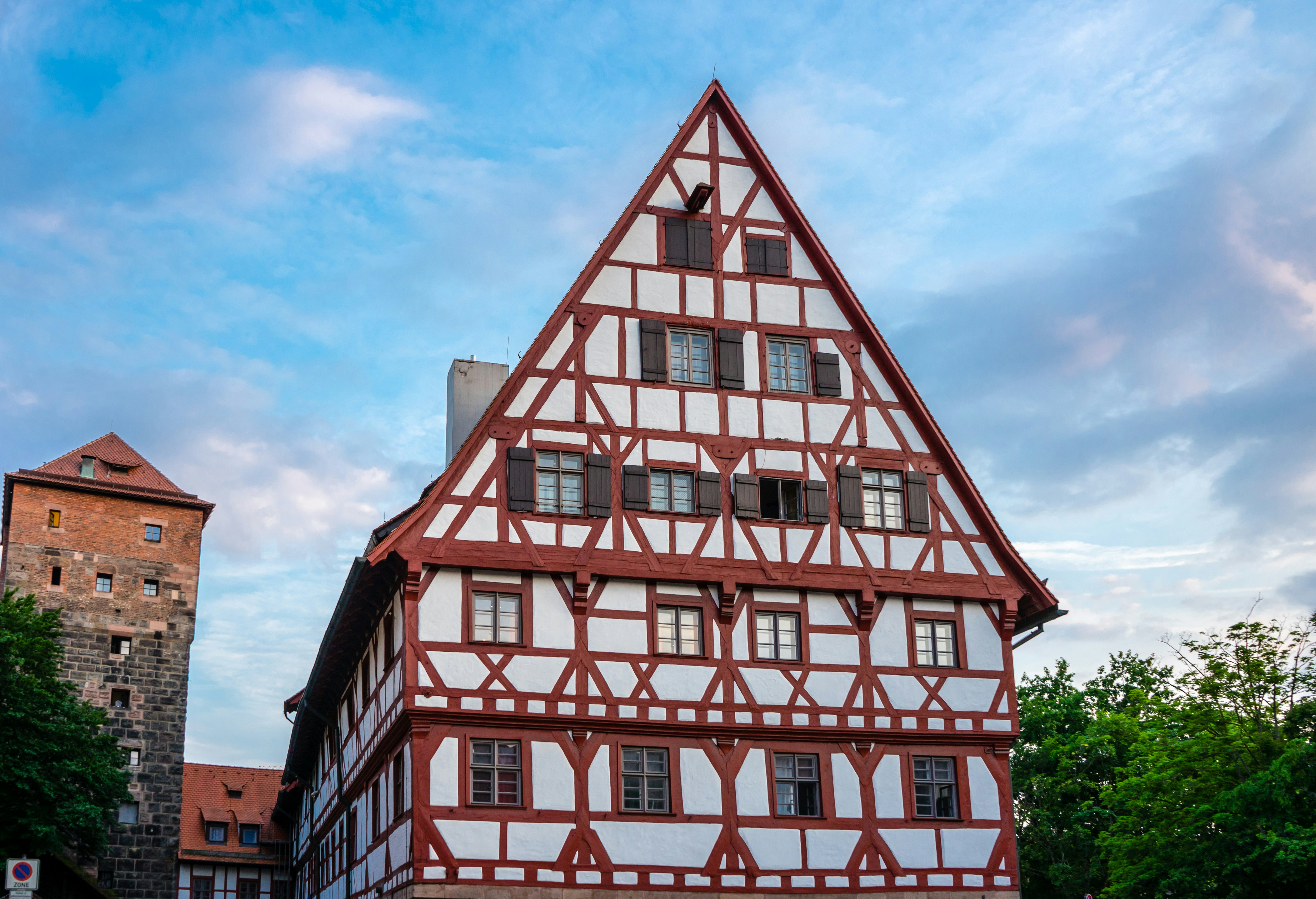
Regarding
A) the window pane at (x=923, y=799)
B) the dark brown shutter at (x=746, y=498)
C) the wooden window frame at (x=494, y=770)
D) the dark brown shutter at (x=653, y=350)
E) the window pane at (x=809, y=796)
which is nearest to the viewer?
the wooden window frame at (x=494, y=770)

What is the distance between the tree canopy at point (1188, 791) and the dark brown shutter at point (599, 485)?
12745 millimetres

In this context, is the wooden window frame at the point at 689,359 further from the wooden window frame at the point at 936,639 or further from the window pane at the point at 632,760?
the window pane at the point at 632,760

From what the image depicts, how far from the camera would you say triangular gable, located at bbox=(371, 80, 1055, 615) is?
26875 millimetres

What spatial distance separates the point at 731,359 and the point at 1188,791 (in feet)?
44.6

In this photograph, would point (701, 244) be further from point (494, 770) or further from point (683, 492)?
point (494, 770)

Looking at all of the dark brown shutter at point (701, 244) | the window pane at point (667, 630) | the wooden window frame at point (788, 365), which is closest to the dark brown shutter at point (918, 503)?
the wooden window frame at point (788, 365)

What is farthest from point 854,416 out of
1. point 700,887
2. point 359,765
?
point 359,765

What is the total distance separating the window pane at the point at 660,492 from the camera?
26891 mm

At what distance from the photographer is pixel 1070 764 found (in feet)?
145

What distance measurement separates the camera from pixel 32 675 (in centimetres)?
3681

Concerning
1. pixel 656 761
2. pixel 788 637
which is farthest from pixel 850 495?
pixel 656 761

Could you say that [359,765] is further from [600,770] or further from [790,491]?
[790,491]

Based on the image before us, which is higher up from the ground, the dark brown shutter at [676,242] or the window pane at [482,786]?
the dark brown shutter at [676,242]

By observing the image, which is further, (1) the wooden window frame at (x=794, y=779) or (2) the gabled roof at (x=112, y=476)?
(2) the gabled roof at (x=112, y=476)
